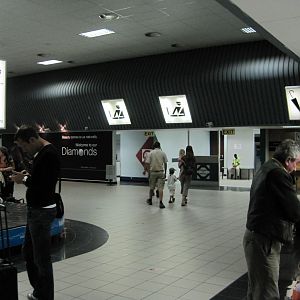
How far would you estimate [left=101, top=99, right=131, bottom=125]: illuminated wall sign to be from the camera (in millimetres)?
15208

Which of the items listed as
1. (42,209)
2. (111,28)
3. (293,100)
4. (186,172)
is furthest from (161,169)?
(42,209)

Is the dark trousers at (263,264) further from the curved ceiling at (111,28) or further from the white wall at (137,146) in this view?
the white wall at (137,146)

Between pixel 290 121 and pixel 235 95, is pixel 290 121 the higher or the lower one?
the lower one

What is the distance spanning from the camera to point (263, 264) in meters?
2.96

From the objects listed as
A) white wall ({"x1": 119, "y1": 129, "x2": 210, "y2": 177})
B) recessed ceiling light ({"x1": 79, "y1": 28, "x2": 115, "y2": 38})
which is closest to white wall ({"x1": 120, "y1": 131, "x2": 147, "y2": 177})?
white wall ({"x1": 119, "y1": 129, "x2": 210, "y2": 177})

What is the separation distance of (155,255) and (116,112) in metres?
10.1

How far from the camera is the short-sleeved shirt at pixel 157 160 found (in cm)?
1042

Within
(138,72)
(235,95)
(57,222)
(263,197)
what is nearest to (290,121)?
(235,95)

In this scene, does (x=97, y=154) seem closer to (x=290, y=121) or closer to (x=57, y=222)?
(x=290, y=121)

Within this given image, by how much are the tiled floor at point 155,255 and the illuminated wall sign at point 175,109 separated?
3.80m

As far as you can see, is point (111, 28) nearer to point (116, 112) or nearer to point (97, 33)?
point (97, 33)

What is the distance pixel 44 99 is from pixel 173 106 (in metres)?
6.34

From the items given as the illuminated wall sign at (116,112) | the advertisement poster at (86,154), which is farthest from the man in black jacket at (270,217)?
the advertisement poster at (86,154)

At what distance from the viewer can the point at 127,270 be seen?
5234mm
